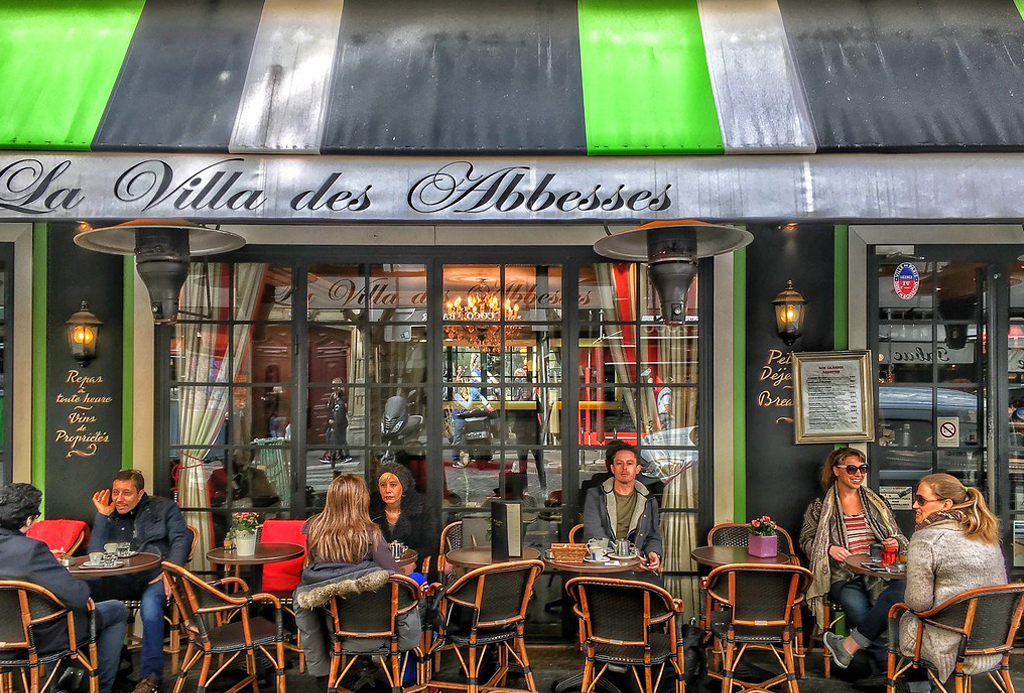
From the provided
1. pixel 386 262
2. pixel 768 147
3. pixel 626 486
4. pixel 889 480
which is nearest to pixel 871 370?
pixel 889 480

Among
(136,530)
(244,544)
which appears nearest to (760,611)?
(244,544)

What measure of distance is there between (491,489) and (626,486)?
3.71ft

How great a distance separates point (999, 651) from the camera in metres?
4.40

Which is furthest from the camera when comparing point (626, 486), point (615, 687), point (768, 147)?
point (626, 486)

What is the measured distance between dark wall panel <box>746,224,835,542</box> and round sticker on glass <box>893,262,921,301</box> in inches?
21.4

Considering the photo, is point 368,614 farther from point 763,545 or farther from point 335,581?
point 763,545

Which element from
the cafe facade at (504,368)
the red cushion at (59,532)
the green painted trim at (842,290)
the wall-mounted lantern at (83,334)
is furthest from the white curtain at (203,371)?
the green painted trim at (842,290)

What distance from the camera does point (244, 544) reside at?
18.2ft

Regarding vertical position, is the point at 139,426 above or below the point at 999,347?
below

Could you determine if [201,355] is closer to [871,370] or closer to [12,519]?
[12,519]

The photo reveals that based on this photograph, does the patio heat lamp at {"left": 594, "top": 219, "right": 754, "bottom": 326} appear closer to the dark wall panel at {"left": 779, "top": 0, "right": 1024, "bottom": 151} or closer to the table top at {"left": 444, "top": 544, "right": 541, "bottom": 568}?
the dark wall panel at {"left": 779, "top": 0, "right": 1024, "bottom": 151}

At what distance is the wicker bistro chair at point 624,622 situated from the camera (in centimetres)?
452

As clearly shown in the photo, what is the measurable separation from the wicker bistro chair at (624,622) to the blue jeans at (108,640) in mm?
2872

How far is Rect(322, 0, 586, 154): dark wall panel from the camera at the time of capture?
4.42m
